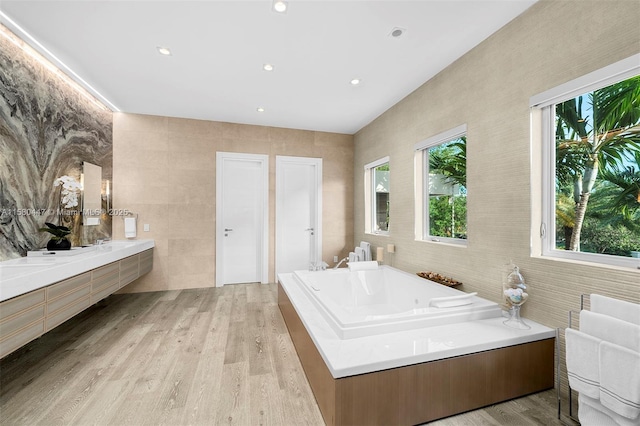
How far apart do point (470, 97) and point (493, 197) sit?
896 millimetres

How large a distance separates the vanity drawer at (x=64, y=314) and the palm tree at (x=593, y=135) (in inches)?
137

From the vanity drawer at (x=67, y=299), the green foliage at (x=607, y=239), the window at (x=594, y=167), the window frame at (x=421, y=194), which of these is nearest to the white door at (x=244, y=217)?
the vanity drawer at (x=67, y=299)

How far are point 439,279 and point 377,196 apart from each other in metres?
1.87

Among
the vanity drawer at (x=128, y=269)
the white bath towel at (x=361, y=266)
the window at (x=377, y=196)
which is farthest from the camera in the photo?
the window at (x=377, y=196)

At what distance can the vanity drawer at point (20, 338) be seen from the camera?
1.51 metres

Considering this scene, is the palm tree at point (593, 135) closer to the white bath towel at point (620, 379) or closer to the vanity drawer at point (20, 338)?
the white bath towel at point (620, 379)

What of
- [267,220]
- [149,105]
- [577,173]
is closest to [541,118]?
[577,173]

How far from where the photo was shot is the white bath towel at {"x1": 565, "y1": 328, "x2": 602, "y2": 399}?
1.24m

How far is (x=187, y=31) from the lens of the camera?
7.00 feet

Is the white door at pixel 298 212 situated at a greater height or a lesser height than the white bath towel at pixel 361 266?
greater

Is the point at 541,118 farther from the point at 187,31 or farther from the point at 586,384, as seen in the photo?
the point at 187,31

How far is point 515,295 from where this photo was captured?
1.81 meters

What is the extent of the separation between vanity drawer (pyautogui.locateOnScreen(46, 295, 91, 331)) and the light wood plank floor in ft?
1.21

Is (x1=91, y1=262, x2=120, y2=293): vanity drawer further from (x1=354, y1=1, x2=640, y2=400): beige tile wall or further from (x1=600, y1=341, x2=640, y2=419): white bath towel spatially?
(x1=600, y1=341, x2=640, y2=419): white bath towel
